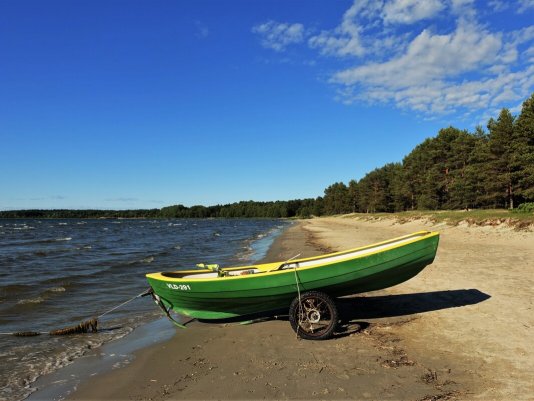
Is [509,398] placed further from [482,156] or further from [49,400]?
[482,156]

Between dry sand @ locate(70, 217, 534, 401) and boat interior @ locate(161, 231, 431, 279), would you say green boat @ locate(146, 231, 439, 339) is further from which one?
boat interior @ locate(161, 231, 431, 279)

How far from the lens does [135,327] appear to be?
29.6 ft

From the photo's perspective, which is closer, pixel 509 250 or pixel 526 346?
pixel 526 346

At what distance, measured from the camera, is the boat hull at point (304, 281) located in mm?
7215

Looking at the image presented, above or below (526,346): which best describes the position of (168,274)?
above

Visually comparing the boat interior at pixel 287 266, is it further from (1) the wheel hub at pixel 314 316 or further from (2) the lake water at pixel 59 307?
(2) the lake water at pixel 59 307

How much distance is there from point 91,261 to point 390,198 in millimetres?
78380

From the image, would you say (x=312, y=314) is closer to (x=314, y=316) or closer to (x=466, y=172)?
(x=314, y=316)

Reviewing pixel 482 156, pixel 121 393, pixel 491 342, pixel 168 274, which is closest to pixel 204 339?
pixel 168 274

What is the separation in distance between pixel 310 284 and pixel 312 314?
0.57 meters

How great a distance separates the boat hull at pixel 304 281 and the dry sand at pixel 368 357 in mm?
683

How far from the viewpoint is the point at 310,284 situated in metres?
7.26

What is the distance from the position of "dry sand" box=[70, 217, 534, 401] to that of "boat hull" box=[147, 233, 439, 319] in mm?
683

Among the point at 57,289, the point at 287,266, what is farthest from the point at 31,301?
the point at 287,266
